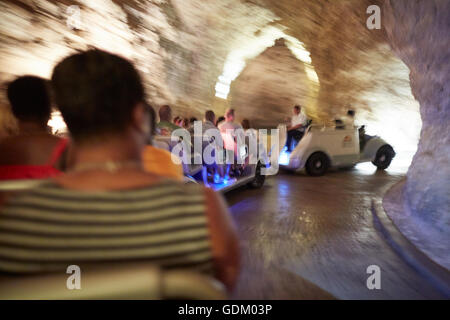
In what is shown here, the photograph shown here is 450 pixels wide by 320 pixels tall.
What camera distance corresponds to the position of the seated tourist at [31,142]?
213cm

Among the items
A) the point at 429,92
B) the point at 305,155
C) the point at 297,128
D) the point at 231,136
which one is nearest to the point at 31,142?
the point at 231,136

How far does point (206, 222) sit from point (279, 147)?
37.4 feet

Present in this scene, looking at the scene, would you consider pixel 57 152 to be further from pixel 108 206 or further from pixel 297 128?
pixel 297 128

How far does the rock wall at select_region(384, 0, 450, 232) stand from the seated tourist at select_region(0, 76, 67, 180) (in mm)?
5171

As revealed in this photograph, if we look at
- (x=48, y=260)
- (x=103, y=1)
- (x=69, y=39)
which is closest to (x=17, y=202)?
(x=48, y=260)

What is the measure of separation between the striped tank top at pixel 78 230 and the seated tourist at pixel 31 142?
923 mm

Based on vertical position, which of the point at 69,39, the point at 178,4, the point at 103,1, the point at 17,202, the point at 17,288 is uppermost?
the point at 178,4

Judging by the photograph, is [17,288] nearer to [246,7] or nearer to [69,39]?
[69,39]

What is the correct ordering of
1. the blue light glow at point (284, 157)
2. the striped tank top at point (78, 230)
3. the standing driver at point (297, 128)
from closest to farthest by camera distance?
1. the striped tank top at point (78, 230)
2. the blue light glow at point (284, 157)
3. the standing driver at point (297, 128)

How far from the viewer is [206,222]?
122 cm

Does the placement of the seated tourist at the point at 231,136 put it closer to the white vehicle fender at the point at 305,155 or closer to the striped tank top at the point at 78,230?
the white vehicle fender at the point at 305,155

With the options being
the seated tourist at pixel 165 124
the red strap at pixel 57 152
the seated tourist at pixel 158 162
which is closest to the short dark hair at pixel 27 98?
the red strap at pixel 57 152

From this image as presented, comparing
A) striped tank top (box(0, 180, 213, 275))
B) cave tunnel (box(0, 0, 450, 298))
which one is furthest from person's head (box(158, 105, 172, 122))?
striped tank top (box(0, 180, 213, 275))

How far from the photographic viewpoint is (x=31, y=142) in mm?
2238
